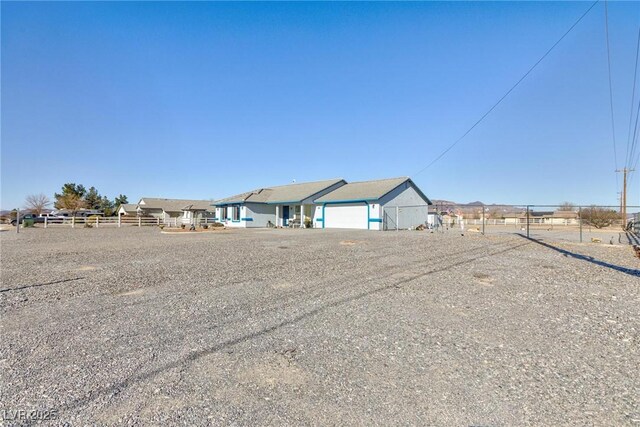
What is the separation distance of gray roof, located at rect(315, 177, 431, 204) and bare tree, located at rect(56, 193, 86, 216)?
42.6 m

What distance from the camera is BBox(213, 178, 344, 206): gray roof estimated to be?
97.7 ft

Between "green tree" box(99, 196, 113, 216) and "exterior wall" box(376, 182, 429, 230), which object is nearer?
"exterior wall" box(376, 182, 429, 230)

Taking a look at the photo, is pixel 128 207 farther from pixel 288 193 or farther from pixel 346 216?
pixel 346 216

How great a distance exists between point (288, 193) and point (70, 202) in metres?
39.8

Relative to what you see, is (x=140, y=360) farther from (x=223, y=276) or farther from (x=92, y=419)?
(x=223, y=276)

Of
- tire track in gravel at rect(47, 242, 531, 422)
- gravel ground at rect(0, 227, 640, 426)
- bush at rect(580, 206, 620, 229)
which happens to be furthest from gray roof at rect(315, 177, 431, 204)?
tire track in gravel at rect(47, 242, 531, 422)

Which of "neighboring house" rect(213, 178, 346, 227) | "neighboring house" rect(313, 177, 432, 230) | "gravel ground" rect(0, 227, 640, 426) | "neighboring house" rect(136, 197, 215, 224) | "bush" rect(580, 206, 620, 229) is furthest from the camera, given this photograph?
"neighboring house" rect(136, 197, 215, 224)

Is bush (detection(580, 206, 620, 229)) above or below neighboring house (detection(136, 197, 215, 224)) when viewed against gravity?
below

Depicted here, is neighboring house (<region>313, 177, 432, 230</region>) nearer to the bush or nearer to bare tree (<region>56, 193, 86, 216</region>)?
the bush

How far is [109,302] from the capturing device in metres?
5.02

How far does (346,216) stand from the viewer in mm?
26844

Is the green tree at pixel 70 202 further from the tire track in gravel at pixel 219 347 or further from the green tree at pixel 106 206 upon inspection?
the tire track in gravel at pixel 219 347

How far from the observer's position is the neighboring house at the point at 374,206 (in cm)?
2478

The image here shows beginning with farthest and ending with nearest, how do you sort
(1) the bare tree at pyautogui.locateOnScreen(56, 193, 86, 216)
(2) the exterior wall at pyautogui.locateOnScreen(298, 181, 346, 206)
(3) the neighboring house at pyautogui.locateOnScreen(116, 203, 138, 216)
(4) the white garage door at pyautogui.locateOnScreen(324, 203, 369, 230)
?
(3) the neighboring house at pyautogui.locateOnScreen(116, 203, 138, 216) < (1) the bare tree at pyautogui.locateOnScreen(56, 193, 86, 216) < (2) the exterior wall at pyautogui.locateOnScreen(298, 181, 346, 206) < (4) the white garage door at pyautogui.locateOnScreen(324, 203, 369, 230)
